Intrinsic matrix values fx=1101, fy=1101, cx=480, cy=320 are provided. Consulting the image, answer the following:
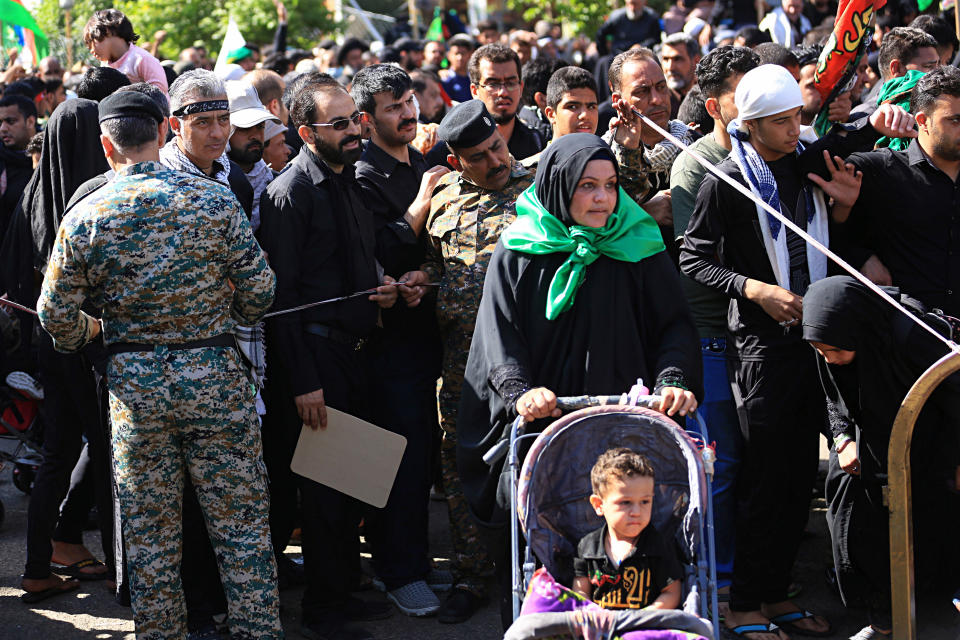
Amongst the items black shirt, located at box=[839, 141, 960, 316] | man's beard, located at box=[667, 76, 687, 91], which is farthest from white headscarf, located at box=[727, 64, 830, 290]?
man's beard, located at box=[667, 76, 687, 91]

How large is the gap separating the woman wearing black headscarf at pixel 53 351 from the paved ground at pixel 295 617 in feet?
0.47

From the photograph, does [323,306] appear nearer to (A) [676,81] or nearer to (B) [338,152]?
(B) [338,152]

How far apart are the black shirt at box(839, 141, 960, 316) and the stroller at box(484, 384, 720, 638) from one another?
63.1 inches

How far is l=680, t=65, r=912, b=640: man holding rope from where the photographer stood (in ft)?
15.8

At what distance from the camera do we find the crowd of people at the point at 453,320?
4191mm

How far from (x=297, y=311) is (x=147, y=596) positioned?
138 cm

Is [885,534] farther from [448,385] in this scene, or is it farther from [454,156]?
[454,156]

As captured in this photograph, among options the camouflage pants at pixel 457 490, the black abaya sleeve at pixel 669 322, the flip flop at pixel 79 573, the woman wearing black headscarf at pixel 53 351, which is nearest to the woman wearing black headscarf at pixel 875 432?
the black abaya sleeve at pixel 669 322

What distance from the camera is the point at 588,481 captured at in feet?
13.2

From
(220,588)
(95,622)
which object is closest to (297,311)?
(220,588)

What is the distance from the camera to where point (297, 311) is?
496 centimetres

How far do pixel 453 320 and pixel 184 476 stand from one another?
149 centimetres

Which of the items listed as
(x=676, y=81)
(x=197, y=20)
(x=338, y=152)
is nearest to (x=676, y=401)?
(x=338, y=152)

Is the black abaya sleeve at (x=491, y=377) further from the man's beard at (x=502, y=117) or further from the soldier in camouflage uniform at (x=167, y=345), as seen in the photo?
the man's beard at (x=502, y=117)
